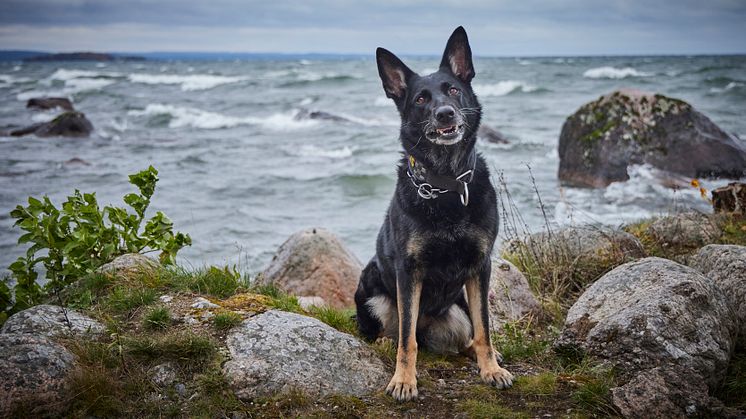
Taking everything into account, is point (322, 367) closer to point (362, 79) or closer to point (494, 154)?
point (494, 154)

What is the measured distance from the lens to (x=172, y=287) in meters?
4.73

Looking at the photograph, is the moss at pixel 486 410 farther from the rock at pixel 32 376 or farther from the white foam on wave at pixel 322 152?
the white foam on wave at pixel 322 152

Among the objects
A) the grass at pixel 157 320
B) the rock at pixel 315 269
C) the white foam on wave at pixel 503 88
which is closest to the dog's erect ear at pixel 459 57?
the grass at pixel 157 320

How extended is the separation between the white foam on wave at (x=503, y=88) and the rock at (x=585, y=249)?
30.5 meters

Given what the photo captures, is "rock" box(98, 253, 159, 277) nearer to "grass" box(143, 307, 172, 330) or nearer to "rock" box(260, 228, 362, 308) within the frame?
"grass" box(143, 307, 172, 330)

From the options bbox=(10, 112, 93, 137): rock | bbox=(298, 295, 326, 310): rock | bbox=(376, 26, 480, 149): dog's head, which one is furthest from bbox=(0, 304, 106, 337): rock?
bbox=(10, 112, 93, 137): rock

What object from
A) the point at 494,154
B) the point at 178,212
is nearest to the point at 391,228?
the point at 178,212

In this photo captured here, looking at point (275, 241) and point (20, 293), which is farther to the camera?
point (275, 241)

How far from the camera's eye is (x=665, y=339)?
3.65 meters

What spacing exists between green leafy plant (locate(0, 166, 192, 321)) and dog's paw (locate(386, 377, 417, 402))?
2542mm

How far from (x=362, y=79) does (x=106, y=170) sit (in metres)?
31.3

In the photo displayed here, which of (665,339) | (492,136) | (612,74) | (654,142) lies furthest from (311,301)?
(612,74)

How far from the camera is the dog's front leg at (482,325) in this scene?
399cm

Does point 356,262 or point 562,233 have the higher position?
point 562,233
